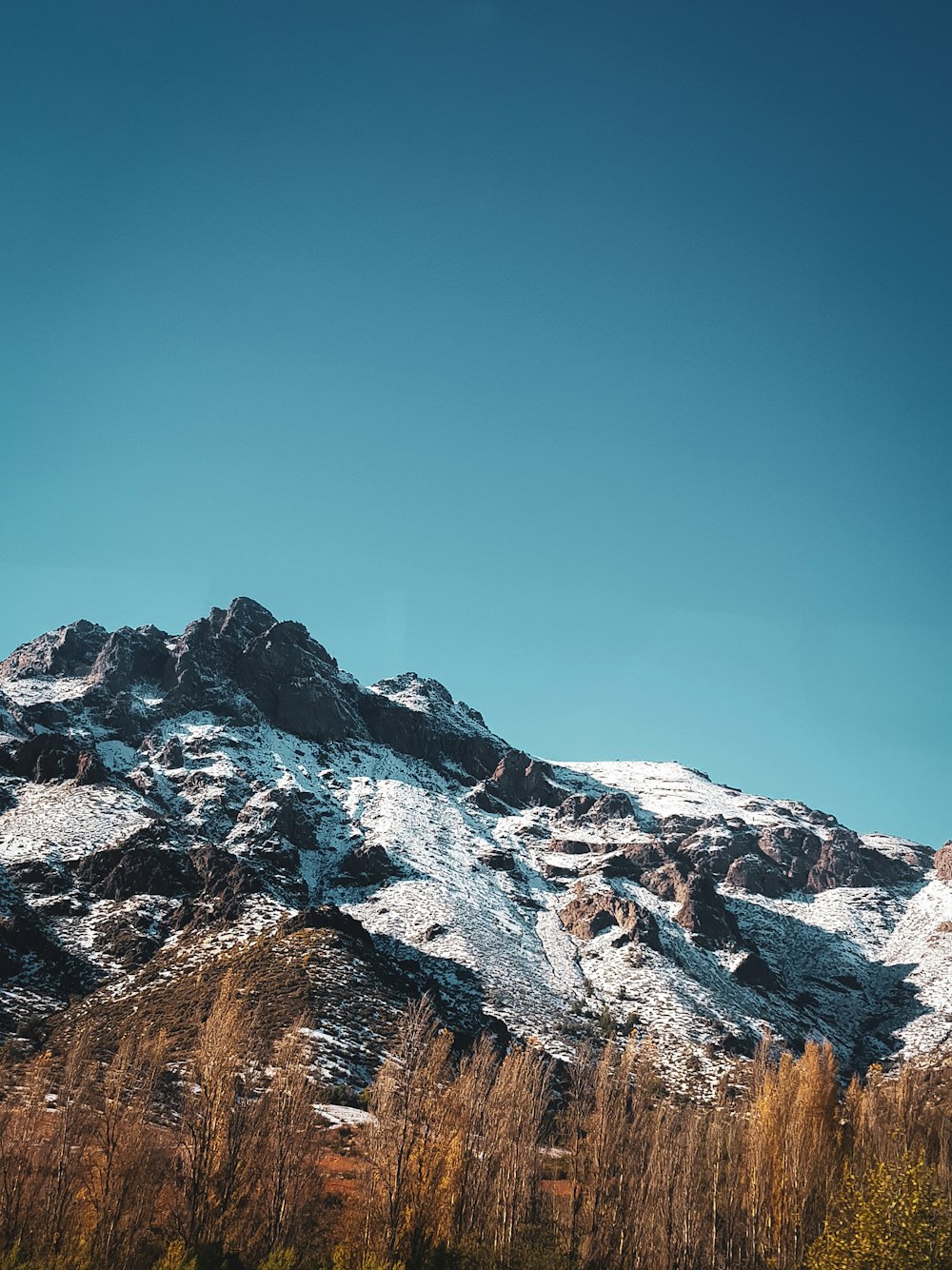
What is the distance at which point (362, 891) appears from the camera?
387 ft

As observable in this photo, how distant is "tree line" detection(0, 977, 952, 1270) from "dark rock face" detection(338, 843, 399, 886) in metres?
71.7

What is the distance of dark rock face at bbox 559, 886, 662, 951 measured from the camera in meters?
120

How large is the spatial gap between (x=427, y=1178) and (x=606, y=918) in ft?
304

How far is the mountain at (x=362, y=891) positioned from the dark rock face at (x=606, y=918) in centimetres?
57

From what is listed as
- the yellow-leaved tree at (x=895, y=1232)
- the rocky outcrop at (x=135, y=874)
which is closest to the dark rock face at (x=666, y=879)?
the rocky outcrop at (x=135, y=874)

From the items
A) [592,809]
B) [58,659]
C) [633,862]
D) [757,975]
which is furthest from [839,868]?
[58,659]

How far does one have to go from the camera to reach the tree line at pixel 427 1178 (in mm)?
32094

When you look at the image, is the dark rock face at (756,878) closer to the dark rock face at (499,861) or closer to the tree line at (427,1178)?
the dark rock face at (499,861)

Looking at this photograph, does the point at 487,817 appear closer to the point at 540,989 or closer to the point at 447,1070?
the point at 540,989

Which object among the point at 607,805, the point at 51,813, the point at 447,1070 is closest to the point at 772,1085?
the point at 447,1070

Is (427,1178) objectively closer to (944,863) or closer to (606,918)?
(606,918)

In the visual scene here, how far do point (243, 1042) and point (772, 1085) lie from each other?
1244 inches

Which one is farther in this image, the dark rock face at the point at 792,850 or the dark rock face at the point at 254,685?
the dark rock face at the point at 792,850

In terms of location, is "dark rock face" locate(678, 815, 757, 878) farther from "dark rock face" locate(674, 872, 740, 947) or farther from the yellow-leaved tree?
the yellow-leaved tree
